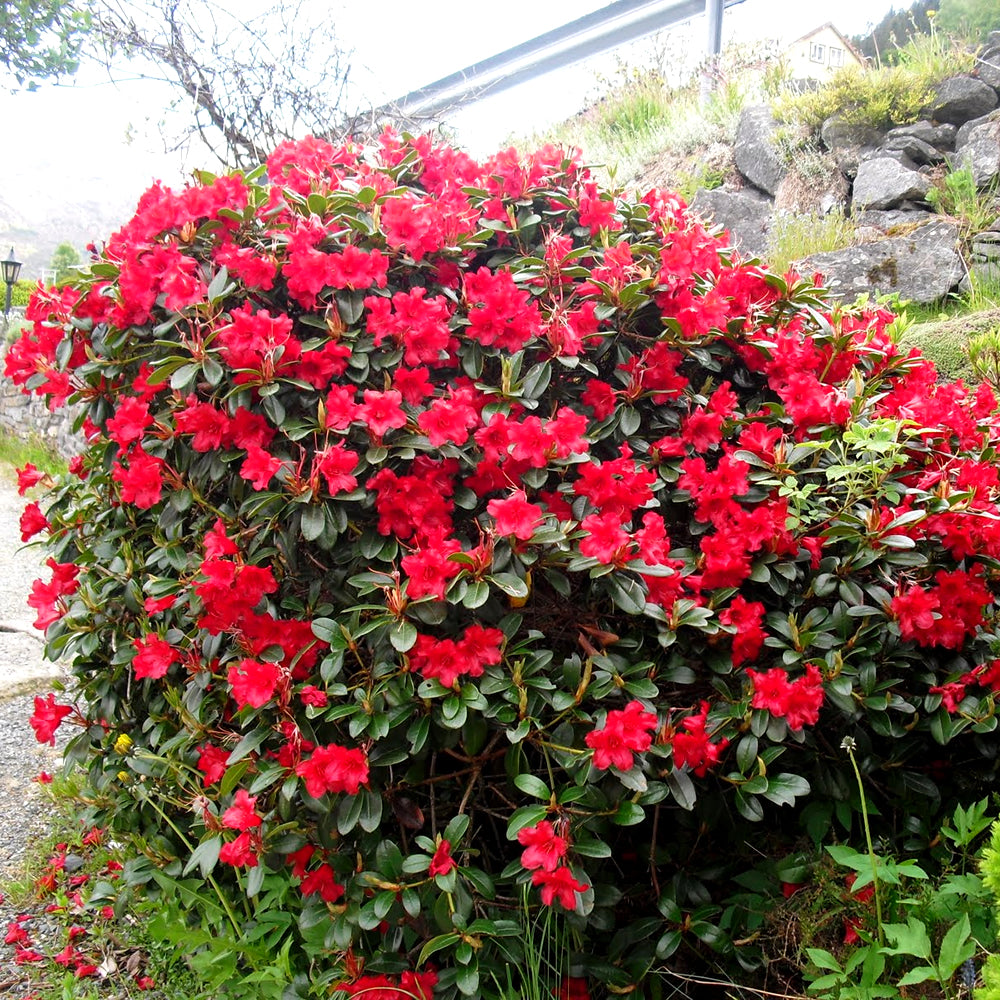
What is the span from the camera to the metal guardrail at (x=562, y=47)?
19.3 feet

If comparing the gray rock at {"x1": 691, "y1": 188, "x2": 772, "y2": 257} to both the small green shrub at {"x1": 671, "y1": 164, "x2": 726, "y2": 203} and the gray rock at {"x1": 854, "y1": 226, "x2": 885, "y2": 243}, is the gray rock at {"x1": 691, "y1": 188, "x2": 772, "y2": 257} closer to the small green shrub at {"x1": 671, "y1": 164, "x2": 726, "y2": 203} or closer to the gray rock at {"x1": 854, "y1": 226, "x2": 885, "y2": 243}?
the small green shrub at {"x1": 671, "y1": 164, "x2": 726, "y2": 203}

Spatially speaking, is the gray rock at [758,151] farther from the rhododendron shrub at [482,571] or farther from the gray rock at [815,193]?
the rhododendron shrub at [482,571]

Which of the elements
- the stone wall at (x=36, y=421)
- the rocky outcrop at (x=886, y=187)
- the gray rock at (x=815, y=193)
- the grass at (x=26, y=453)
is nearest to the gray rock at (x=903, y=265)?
the rocky outcrop at (x=886, y=187)

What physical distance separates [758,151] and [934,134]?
104cm

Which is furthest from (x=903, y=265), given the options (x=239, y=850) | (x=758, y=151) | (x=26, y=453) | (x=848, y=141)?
(x=26, y=453)

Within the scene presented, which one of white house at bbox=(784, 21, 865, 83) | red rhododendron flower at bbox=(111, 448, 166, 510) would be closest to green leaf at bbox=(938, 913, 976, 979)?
red rhododendron flower at bbox=(111, 448, 166, 510)

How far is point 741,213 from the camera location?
521 centimetres

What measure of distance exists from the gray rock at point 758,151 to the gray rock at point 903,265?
1331mm

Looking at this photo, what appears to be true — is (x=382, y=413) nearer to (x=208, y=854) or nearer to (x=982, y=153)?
(x=208, y=854)

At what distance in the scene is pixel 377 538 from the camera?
5.02ft

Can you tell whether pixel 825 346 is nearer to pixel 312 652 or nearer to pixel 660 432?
pixel 660 432

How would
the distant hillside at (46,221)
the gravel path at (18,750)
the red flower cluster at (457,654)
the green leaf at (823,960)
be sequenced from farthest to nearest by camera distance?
the distant hillside at (46,221) → the gravel path at (18,750) → the red flower cluster at (457,654) → the green leaf at (823,960)

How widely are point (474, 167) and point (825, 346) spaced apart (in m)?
0.98

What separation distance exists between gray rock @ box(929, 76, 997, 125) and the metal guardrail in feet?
5.77
